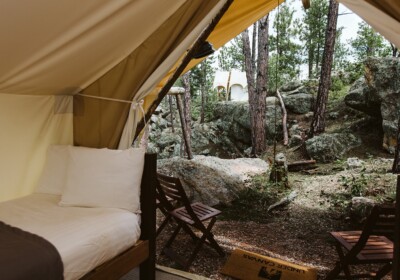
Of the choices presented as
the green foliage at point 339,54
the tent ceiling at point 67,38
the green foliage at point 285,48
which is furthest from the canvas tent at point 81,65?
the green foliage at point 339,54

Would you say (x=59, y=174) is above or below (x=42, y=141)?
below

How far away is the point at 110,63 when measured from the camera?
2.61 metres

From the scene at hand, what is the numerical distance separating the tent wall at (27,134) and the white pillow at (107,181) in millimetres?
613

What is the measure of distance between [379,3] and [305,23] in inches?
492

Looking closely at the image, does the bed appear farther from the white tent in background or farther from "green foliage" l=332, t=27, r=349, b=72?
"green foliage" l=332, t=27, r=349, b=72

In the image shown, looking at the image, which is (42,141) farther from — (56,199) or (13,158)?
(56,199)

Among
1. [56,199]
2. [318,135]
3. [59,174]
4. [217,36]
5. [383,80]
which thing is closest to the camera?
[56,199]

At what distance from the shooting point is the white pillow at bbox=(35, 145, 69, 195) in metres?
2.70

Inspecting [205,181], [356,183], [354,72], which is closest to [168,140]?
[205,181]

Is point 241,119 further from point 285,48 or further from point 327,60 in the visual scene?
point 285,48

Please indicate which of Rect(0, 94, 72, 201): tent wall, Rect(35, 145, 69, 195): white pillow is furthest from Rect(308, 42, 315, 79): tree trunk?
Rect(35, 145, 69, 195): white pillow

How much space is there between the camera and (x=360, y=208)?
12.0 feet

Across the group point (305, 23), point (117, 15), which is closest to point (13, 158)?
point (117, 15)

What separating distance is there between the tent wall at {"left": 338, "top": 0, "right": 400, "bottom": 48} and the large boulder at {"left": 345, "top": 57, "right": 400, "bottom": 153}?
5464mm
